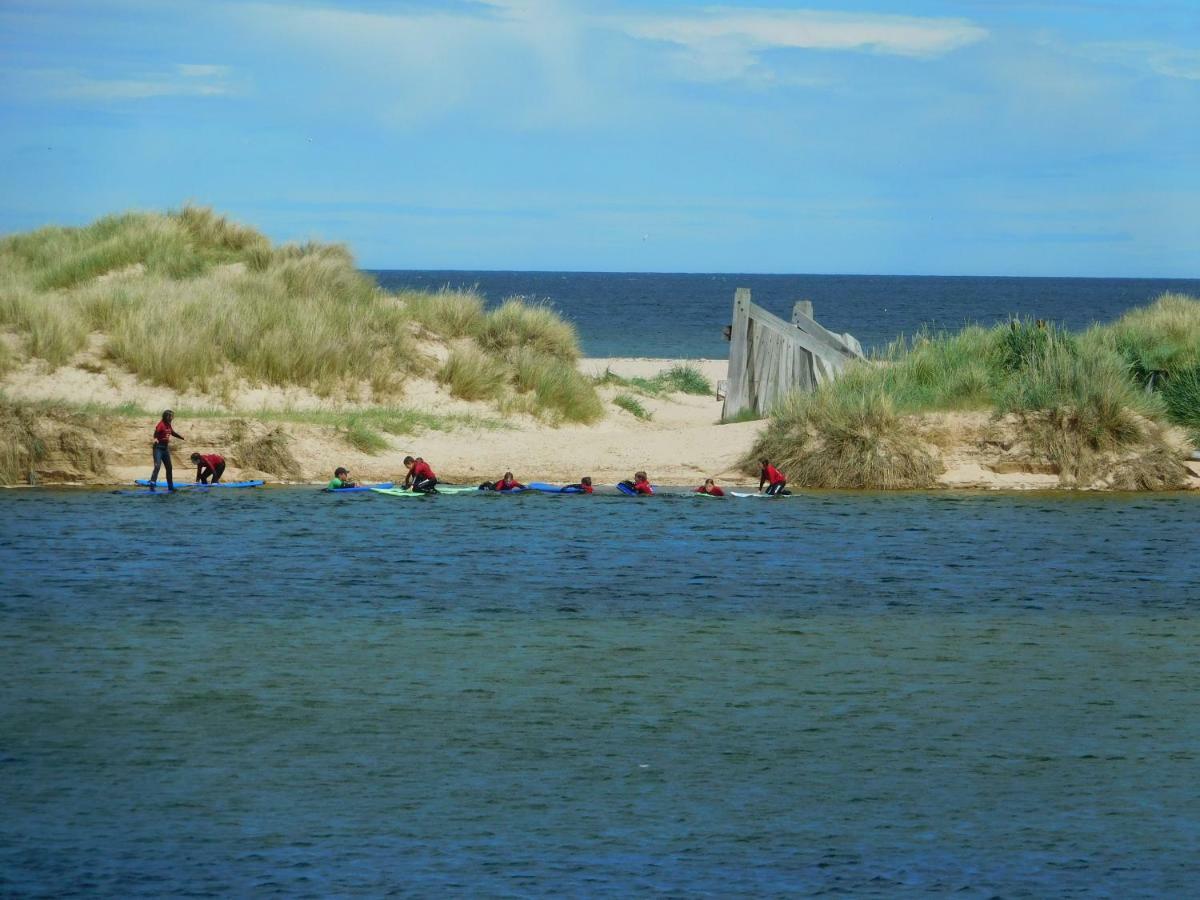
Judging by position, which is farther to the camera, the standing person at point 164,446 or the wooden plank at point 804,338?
the wooden plank at point 804,338

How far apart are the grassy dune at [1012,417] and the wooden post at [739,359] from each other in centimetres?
323

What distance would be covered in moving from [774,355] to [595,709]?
15.4m

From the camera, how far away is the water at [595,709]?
8.02m

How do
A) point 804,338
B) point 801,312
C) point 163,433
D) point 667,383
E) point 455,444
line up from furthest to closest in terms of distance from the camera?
point 667,383, point 801,312, point 804,338, point 455,444, point 163,433

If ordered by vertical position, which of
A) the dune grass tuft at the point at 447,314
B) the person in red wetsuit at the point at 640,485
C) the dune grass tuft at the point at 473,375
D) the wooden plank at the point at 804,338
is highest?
the dune grass tuft at the point at 447,314

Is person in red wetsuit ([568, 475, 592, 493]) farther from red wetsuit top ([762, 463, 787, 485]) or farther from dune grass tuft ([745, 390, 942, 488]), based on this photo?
dune grass tuft ([745, 390, 942, 488])

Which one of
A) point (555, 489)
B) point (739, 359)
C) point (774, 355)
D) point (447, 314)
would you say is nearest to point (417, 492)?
point (555, 489)

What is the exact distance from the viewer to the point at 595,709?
35.2ft

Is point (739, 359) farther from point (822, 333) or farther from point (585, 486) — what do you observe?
point (585, 486)

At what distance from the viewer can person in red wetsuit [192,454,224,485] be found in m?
20.5

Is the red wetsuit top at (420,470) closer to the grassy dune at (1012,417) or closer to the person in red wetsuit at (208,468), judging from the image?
the person in red wetsuit at (208,468)

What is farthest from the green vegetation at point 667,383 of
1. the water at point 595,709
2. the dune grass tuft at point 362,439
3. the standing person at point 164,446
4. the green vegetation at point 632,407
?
the water at point 595,709

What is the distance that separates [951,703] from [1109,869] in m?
3.02

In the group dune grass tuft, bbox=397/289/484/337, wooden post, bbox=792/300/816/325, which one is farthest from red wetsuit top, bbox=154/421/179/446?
wooden post, bbox=792/300/816/325
